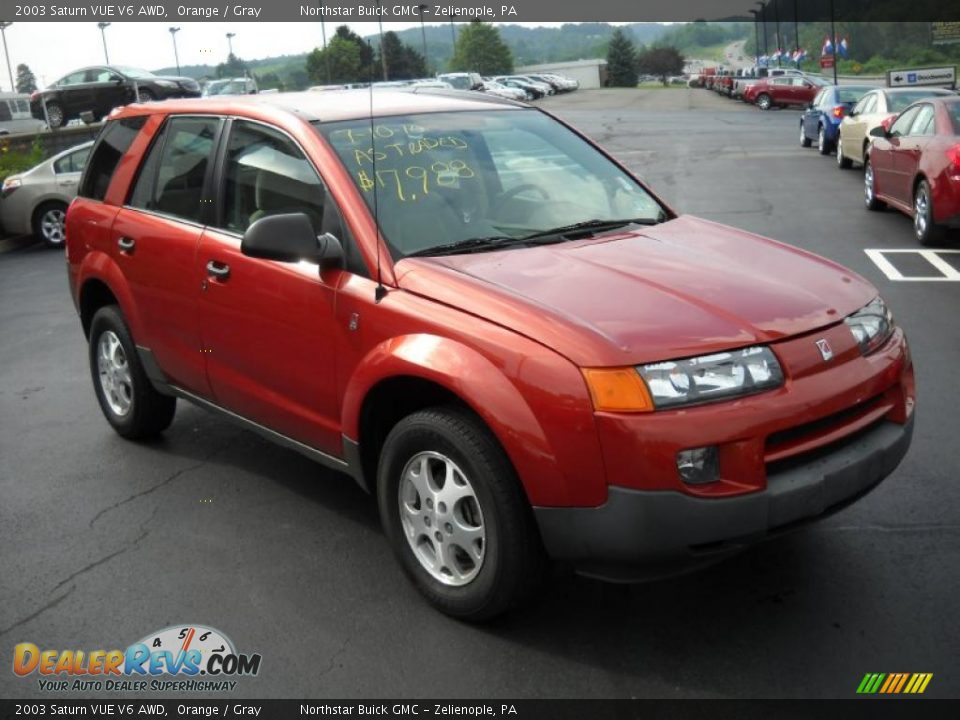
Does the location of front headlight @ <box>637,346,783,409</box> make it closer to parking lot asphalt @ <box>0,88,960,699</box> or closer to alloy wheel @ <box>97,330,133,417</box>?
parking lot asphalt @ <box>0,88,960,699</box>

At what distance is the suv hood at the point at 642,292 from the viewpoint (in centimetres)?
328

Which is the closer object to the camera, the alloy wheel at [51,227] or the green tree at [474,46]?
the alloy wheel at [51,227]

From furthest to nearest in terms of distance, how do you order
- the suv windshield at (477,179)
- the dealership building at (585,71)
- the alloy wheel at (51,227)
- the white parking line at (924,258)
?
the dealership building at (585,71) → the alloy wheel at (51,227) → the white parking line at (924,258) → the suv windshield at (477,179)

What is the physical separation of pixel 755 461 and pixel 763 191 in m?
14.0

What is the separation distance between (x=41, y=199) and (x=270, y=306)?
13636mm

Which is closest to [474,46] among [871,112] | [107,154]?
[871,112]

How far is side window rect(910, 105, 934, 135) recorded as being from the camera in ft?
37.0

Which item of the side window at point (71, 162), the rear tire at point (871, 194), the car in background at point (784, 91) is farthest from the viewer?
the car in background at point (784, 91)

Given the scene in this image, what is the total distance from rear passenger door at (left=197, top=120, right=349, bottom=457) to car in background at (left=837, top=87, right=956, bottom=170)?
12.9m

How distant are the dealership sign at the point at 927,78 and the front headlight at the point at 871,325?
2401 centimetres

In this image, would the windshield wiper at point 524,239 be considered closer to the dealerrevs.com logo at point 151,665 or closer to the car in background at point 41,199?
the dealerrevs.com logo at point 151,665

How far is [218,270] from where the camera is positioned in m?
4.64

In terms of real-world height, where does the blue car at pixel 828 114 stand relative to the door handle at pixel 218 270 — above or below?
below

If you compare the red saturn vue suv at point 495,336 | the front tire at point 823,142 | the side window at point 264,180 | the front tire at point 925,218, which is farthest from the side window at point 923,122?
the front tire at point 823,142
